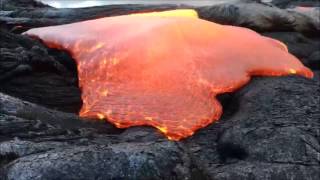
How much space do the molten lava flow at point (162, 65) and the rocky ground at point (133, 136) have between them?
272mm

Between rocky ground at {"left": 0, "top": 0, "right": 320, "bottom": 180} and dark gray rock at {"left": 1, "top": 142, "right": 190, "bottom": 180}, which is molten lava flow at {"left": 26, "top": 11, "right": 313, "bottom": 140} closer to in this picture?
rocky ground at {"left": 0, "top": 0, "right": 320, "bottom": 180}

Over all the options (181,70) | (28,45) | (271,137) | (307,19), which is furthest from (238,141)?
(307,19)

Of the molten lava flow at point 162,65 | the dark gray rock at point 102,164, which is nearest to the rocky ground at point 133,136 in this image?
the dark gray rock at point 102,164

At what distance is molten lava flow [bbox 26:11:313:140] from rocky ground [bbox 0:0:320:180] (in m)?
0.27

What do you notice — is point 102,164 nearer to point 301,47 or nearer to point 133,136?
point 133,136

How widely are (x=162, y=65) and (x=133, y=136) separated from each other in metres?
2.01

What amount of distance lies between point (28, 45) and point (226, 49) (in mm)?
3431

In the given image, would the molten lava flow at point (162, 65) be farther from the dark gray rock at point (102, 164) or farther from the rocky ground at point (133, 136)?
the dark gray rock at point (102, 164)

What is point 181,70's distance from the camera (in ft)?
29.6

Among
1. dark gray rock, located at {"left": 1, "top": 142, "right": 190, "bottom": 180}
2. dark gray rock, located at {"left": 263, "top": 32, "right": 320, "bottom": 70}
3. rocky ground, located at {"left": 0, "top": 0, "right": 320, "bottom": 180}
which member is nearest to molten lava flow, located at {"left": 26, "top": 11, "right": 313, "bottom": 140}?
rocky ground, located at {"left": 0, "top": 0, "right": 320, "bottom": 180}

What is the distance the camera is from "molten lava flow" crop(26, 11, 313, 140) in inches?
325

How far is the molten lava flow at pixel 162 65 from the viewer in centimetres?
826

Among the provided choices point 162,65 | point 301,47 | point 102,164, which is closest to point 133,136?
point 102,164

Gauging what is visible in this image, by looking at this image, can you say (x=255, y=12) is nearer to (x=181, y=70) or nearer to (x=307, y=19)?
(x=307, y=19)
